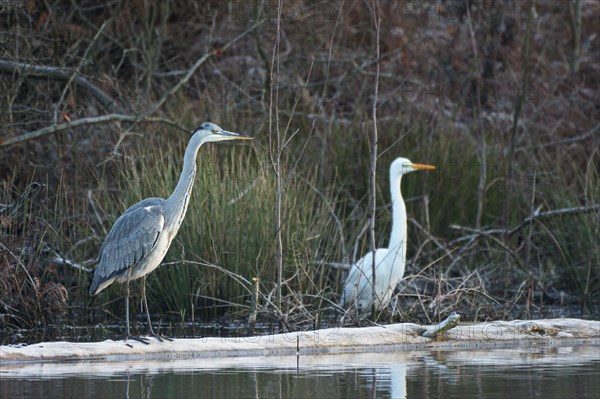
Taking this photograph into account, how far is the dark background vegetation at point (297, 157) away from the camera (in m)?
9.41

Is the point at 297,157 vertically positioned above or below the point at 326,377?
above

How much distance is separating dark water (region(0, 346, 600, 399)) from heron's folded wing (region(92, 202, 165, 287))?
1.39 metres

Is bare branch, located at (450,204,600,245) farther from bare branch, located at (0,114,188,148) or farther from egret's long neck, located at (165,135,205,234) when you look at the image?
egret's long neck, located at (165,135,205,234)

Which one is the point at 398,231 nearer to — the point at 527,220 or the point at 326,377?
the point at 527,220

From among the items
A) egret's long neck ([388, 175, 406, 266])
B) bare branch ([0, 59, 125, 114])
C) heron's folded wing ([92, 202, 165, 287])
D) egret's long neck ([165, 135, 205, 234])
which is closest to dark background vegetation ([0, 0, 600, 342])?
bare branch ([0, 59, 125, 114])

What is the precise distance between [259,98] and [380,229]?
8.62 feet

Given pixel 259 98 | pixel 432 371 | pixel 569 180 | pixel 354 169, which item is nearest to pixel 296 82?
pixel 259 98

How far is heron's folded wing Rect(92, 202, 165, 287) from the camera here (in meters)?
7.90

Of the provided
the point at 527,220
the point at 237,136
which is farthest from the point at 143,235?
the point at 527,220

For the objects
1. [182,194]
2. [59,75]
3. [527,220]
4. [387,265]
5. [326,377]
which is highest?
[59,75]

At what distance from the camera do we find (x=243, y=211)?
9.76 m

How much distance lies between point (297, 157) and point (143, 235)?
4.49m

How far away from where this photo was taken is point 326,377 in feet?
19.8

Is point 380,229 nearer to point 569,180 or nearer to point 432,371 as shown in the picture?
point 569,180
